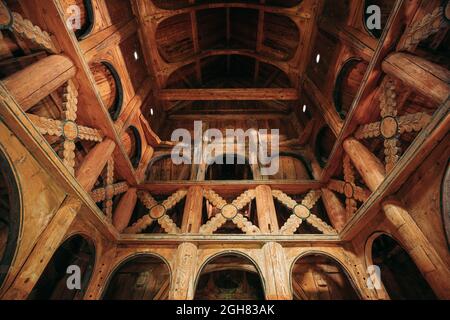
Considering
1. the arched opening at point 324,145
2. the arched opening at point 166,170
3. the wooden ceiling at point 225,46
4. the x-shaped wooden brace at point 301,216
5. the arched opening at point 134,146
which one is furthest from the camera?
the arched opening at point 166,170

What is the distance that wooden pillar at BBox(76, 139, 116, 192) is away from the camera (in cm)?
399

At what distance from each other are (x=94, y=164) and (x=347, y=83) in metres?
6.21

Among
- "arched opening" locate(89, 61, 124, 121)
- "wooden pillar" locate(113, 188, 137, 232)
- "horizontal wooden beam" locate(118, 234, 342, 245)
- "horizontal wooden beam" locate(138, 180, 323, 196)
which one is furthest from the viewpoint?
"horizontal wooden beam" locate(138, 180, 323, 196)

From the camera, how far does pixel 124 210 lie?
5512 mm

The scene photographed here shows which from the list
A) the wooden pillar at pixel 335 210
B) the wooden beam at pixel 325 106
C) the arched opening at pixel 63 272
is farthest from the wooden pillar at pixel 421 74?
the arched opening at pixel 63 272

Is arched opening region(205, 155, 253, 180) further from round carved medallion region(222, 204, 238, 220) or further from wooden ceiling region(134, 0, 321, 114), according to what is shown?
round carved medallion region(222, 204, 238, 220)

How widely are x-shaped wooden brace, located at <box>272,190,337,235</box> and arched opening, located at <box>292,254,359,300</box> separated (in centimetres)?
91

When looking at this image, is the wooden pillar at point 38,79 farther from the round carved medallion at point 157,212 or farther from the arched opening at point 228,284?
the arched opening at point 228,284

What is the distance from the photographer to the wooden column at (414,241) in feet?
9.17

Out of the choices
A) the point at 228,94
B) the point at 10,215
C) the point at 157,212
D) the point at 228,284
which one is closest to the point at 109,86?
the point at 157,212

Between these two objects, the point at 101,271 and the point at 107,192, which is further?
the point at 107,192

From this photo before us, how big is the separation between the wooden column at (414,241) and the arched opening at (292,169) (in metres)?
2.67

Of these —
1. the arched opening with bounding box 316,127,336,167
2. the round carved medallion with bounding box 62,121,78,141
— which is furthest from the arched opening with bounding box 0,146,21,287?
the arched opening with bounding box 316,127,336,167

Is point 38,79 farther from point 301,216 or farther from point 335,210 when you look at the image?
point 335,210
